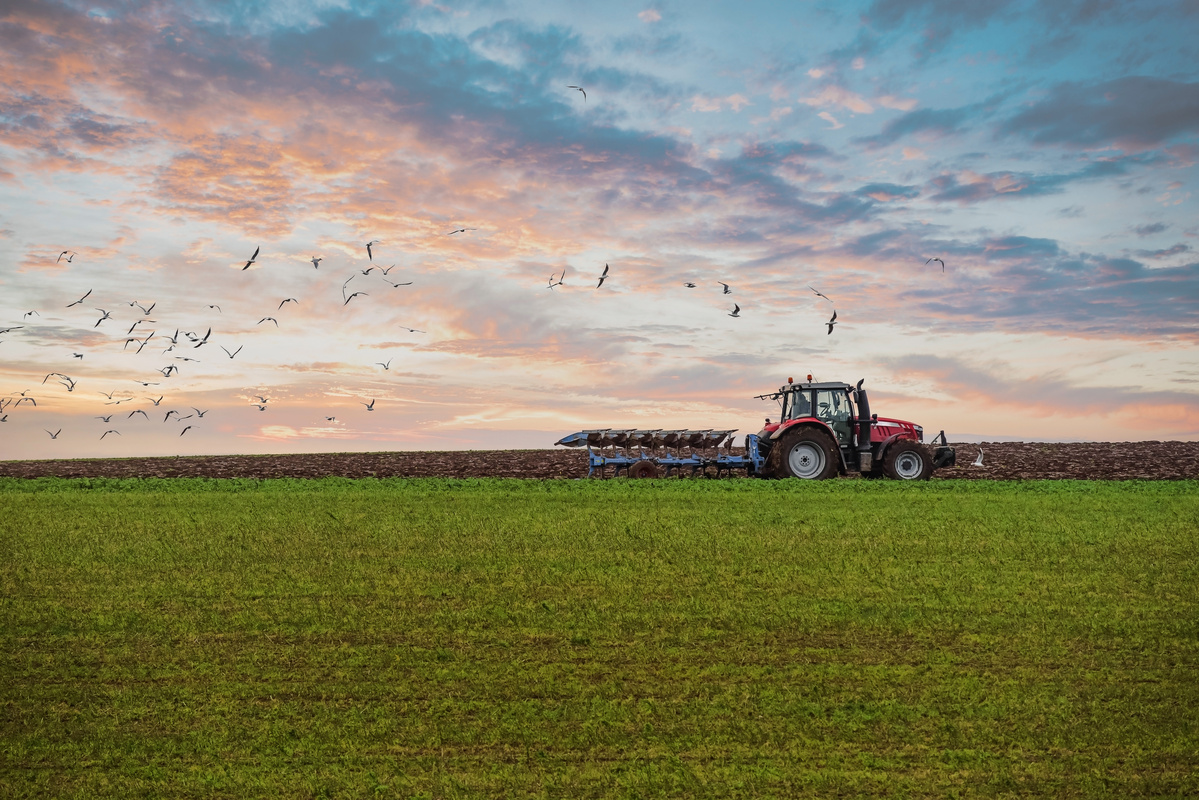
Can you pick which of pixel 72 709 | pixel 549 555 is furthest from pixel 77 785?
pixel 549 555

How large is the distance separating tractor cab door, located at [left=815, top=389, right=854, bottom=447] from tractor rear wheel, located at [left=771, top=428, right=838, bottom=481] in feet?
2.27

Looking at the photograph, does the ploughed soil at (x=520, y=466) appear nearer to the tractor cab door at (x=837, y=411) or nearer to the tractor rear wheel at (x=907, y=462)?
the tractor rear wheel at (x=907, y=462)

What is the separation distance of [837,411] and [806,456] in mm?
1421

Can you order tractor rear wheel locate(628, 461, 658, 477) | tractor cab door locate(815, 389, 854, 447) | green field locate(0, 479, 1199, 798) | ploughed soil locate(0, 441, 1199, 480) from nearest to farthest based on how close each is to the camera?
1. green field locate(0, 479, 1199, 798)
2. tractor cab door locate(815, 389, 854, 447)
3. tractor rear wheel locate(628, 461, 658, 477)
4. ploughed soil locate(0, 441, 1199, 480)

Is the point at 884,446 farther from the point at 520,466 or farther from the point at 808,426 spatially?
the point at 520,466

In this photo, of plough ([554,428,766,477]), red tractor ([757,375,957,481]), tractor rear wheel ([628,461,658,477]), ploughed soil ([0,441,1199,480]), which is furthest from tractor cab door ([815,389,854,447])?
tractor rear wheel ([628,461,658,477])

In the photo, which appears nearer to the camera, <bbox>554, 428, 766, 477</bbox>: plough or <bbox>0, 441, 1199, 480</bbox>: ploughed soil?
<bbox>554, 428, 766, 477</bbox>: plough

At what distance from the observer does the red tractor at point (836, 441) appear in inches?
806

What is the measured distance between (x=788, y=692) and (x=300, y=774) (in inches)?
129

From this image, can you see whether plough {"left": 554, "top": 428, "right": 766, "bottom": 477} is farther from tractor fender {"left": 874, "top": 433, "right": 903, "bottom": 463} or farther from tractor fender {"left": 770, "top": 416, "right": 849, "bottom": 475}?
tractor fender {"left": 874, "top": 433, "right": 903, "bottom": 463}

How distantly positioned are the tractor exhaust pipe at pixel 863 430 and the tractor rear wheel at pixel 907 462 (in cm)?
45

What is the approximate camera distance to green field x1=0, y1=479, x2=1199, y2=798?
4984 mm

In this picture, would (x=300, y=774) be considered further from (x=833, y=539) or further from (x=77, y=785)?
(x=833, y=539)

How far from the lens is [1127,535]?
12625 millimetres
